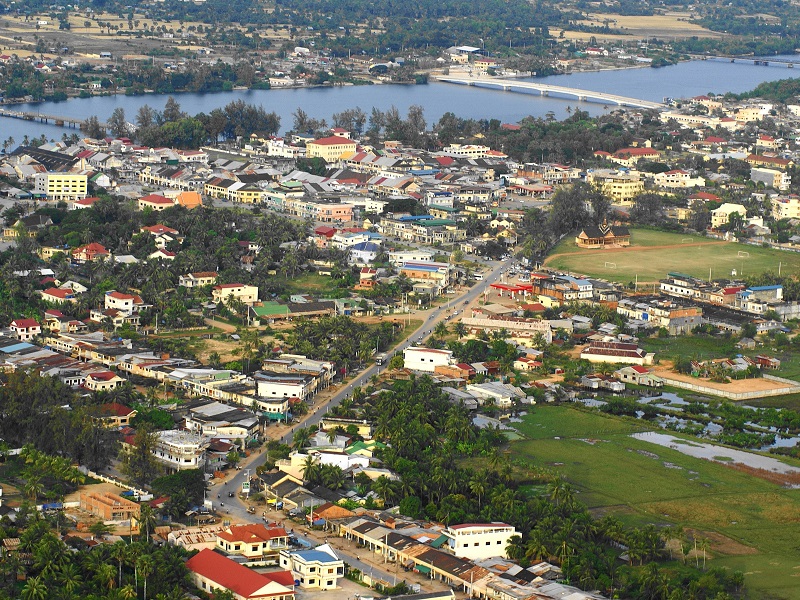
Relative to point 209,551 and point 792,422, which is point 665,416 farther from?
point 209,551

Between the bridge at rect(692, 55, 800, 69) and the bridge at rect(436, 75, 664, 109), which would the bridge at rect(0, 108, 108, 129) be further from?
the bridge at rect(692, 55, 800, 69)

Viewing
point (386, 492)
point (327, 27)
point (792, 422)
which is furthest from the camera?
point (327, 27)

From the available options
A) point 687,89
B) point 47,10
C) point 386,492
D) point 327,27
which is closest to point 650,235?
point 386,492

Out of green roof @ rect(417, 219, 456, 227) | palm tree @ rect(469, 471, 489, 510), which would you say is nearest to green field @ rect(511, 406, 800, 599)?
palm tree @ rect(469, 471, 489, 510)

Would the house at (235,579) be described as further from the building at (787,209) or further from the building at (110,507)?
the building at (787,209)

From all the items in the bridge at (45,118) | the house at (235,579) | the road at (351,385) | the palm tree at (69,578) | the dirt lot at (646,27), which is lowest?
the bridge at (45,118)

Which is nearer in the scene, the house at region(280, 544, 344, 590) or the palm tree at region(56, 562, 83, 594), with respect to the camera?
the palm tree at region(56, 562, 83, 594)

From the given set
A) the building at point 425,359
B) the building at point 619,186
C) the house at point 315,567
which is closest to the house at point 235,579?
the house at point 315,567
